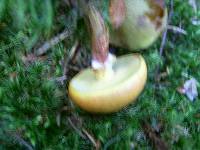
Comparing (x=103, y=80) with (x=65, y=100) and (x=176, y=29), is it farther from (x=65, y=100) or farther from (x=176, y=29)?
(x=176, y=29)

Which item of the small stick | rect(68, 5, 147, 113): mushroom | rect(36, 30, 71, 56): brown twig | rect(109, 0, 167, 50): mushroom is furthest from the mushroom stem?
the small stick

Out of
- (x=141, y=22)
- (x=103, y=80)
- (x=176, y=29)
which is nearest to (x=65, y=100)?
(x=103, y=80)

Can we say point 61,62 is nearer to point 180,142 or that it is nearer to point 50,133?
point 50,133

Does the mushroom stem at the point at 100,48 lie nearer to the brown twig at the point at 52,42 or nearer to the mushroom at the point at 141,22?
the mushroom at the point at 141,22

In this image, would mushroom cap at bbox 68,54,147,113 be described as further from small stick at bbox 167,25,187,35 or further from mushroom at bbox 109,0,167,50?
small stick at bbox 167,25,187,35

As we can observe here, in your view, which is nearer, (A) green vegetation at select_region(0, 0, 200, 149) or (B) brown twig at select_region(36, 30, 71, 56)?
(A) green vegetation at select_region(0, 0, 200, 149)
